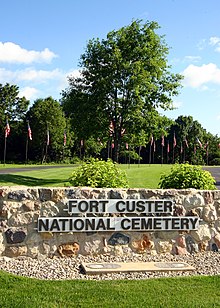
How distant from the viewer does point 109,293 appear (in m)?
5.34

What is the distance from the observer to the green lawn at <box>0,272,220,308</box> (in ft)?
16.3

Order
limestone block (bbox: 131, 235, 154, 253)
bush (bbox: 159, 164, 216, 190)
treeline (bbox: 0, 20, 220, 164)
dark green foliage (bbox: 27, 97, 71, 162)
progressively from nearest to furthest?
limestone block (bbox: 131, 235, 154, 253) → bush (bbox: 159, 164, 216, 190) → treeline (bbox: 0, 20, 220, 164) → dark green foliage (bbox: 27, 97, 71, 162)

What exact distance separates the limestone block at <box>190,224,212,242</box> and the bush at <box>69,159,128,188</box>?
1.71 meters

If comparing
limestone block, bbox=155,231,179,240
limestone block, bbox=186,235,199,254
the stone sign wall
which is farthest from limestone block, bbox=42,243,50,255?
limestone block, bbox=186,235,199,254

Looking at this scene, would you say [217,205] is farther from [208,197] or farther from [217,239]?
[217,239]

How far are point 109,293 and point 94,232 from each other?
1901 mm

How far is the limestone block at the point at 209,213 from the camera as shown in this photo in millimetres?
7809

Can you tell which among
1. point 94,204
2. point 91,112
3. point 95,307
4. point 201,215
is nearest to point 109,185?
point 94,204

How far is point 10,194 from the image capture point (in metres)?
6.89

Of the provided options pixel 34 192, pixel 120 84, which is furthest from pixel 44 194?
pixel 120 84

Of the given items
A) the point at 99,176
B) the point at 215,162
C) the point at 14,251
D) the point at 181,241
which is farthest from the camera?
the point at 215,162

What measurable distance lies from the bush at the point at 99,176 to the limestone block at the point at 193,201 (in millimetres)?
1403

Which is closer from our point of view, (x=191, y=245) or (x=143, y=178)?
(x=191, y=245)

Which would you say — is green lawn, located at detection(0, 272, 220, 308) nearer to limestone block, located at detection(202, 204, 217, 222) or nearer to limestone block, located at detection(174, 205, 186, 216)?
limestone block, located at detection(174, 205, 186, 216)
